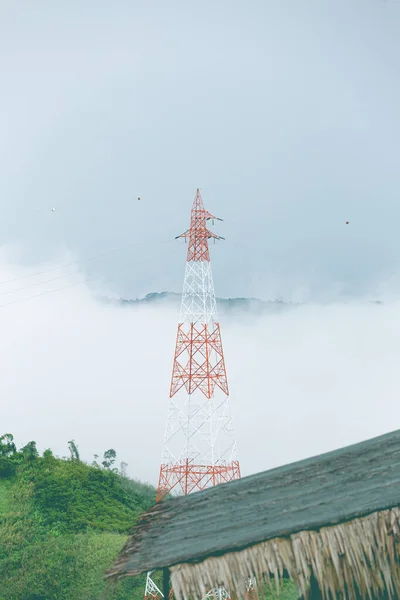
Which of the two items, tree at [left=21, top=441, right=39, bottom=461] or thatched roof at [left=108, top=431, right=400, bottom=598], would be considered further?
tree at [left=21, top=441, right=39, bottom=461]

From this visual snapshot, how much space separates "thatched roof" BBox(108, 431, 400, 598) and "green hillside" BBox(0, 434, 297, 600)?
42.2 feet

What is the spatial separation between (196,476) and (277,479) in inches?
420

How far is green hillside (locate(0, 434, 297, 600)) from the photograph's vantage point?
68.6ft

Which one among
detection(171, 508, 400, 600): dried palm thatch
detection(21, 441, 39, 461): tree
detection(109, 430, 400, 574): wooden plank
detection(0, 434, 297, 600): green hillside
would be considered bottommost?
detection(171, 508, 400, 600): dried palm thatch

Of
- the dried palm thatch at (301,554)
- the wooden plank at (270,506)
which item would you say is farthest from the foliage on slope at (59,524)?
the dried palm thatch at (301,554)

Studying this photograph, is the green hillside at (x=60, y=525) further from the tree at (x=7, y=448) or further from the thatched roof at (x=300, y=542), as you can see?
the thatched roof at (x=300, y=542)

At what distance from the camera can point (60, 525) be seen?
25.0m

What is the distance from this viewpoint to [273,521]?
5500 mm

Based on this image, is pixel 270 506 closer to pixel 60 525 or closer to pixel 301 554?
pixel 301 554

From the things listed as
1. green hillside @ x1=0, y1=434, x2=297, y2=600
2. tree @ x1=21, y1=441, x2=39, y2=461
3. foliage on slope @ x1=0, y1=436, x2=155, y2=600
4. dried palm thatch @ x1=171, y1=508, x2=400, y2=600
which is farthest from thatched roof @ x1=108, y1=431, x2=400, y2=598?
tree @ x1=21, y1=441, x2=39, y2=461

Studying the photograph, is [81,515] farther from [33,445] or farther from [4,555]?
[33,445]

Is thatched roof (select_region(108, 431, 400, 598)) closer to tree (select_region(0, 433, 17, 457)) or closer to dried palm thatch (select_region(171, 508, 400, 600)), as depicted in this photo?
dried palm thatch (select_region(171, 508, 400, 600))

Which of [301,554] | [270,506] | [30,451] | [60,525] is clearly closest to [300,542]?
[301,554]

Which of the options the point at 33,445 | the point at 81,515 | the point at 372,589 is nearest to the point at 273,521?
the point at 372,589
